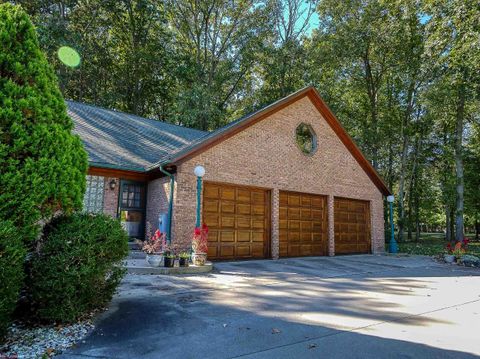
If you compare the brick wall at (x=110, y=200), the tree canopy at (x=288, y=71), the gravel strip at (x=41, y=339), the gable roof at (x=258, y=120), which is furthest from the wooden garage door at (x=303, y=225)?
the tree canopy at (x=288, y=71)

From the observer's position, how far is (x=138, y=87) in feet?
84.1

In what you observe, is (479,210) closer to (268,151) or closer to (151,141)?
(268,151)

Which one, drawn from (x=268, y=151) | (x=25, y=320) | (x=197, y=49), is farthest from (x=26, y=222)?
(x=197, y=49)

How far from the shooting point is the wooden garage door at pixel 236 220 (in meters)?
10.7

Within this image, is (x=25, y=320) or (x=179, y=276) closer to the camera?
(x=25, y=320)

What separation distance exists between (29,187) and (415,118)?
27322 millimetres

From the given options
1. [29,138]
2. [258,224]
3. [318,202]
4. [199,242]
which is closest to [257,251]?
[258,224]

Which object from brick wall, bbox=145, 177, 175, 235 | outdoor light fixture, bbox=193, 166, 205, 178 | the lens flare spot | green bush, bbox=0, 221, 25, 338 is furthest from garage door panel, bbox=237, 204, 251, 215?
the lens flare spot

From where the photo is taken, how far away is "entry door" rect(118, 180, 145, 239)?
1089cm

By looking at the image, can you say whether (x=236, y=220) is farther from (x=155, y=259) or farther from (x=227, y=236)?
(x=155, y=259)

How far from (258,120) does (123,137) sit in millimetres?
5082

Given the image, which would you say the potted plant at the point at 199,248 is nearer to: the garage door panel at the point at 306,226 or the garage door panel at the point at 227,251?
the garage door panel at the point at 227,251

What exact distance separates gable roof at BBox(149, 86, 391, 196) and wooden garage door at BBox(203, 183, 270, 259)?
53.4 inches

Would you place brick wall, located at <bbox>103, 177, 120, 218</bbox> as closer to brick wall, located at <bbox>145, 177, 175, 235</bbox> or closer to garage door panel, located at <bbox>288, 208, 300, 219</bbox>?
brick wall, located at <bbox>145, 177, 175, 235</bbox>
